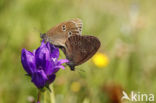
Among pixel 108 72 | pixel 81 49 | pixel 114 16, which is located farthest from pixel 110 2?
pixel 81 49

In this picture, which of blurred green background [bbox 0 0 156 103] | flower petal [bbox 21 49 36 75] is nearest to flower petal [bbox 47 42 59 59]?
flower petal [bbox 21 49 36 75]

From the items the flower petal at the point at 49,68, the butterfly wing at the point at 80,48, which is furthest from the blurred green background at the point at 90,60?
the flower petal at the point at 49,68

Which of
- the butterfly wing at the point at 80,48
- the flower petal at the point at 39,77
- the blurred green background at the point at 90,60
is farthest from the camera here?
the blurred green background at the point at 90,60

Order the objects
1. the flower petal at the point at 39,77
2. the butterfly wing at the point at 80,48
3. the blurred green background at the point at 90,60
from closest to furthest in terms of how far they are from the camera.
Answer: the flower petal at the point at 39,77 → the butterfly wing at the point at 80,48 → the blurred green background at the point at 90,60

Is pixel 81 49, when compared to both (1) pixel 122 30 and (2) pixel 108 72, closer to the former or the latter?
(2) pixel 108 72

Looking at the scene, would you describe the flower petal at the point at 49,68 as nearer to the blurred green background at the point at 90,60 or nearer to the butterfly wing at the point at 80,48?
the butterfly wing at the point at 80,48

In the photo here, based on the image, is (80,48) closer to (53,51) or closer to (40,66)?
(53,51)

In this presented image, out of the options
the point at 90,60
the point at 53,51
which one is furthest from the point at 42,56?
the point at 90,60

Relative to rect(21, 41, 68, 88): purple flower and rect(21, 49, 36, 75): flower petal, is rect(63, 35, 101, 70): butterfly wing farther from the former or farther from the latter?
rect(21, 49, 36, 75): flower petal

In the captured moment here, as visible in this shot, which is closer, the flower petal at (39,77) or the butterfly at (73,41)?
the flower petal at (39,77)
